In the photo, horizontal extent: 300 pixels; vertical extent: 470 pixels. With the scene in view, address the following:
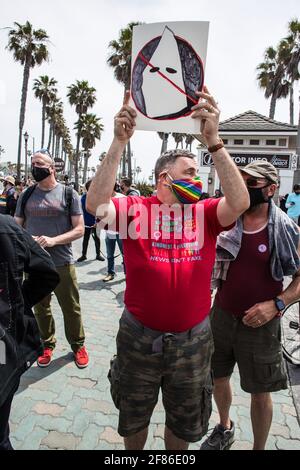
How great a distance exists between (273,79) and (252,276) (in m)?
34.4

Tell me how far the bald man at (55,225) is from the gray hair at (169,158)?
150 cm

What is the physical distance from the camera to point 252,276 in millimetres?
2143

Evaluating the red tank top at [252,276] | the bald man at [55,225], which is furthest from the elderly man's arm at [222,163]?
the bald man at [55,225]

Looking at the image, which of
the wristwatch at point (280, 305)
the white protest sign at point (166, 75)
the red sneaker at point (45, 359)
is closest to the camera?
the white protest sign at point (166, 75)

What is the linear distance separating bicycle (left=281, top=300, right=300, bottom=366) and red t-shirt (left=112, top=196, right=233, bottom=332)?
209 cm

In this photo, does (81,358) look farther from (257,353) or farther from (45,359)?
(257,353)

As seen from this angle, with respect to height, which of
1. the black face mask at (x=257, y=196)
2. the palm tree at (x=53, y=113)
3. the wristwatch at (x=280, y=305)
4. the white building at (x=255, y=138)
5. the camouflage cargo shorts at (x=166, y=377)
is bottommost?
the camouflage cargo shorts at (x=166, y=377)

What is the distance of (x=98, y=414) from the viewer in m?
2.68

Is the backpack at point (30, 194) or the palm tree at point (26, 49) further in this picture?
Result: the palm tree at point (26, 49)

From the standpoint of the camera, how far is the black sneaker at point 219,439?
2.38 meters

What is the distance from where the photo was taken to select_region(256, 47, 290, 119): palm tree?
30172 millimetres

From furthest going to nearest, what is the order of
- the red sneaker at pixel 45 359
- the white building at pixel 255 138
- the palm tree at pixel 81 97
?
the palm tree at pixel 81 97 < the white building at pixel 255 138 < the red sneaker at pixel 45 359

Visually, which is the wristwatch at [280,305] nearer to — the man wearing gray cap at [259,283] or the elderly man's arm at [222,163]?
the man wearing gray cap at [259,283]
